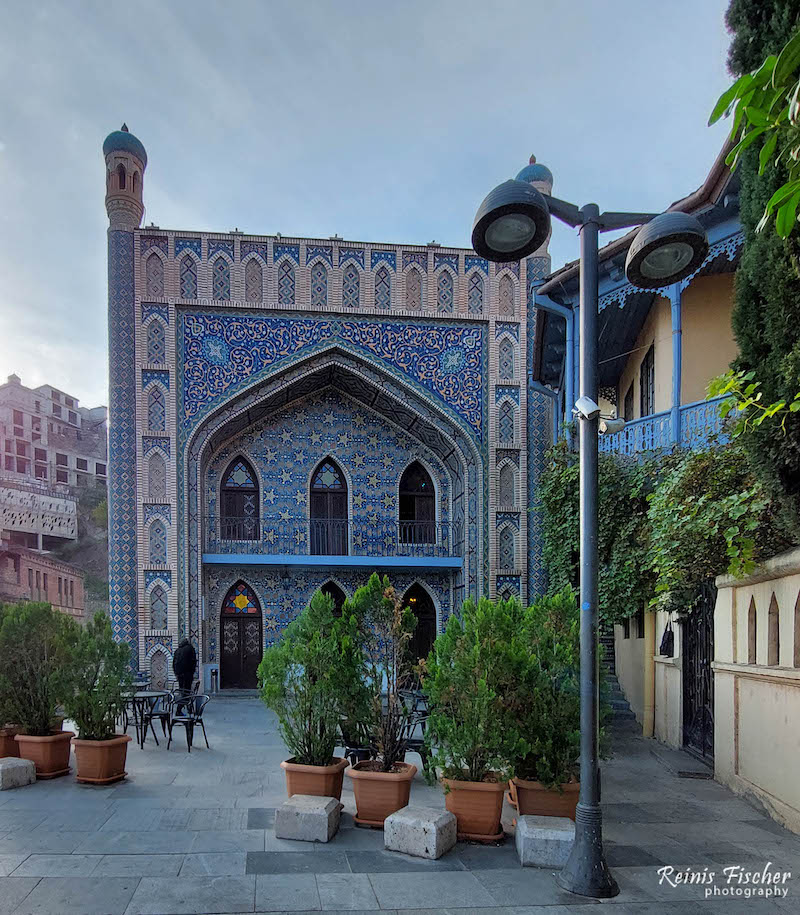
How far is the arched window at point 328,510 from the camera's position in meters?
16.7

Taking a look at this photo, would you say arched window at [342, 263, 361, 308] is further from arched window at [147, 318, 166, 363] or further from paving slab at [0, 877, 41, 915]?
paving slab at [0, 877, 41, 915]

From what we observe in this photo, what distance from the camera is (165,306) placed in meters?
15.6

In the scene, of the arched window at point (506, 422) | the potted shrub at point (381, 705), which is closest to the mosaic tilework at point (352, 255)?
the arched window at point (506, 422)

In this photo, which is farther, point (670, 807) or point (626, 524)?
point (626, 524)

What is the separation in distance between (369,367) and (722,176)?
8.23 metres

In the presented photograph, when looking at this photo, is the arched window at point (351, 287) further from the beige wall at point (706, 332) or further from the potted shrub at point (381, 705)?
the potted shrub at point (381, 705)

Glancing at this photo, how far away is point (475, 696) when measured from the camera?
6.12 m

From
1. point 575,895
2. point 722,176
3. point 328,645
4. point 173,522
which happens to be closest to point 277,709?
point 328,645

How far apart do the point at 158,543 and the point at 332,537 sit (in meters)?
3.68

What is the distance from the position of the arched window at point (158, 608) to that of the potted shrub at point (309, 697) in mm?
9058

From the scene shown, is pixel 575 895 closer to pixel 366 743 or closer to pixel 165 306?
pixel 366 743

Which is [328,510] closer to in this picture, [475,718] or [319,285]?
[319,285]

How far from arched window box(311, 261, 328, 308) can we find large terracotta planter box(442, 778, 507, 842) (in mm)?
11695

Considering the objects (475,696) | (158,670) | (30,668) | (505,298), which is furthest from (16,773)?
(505,298)
